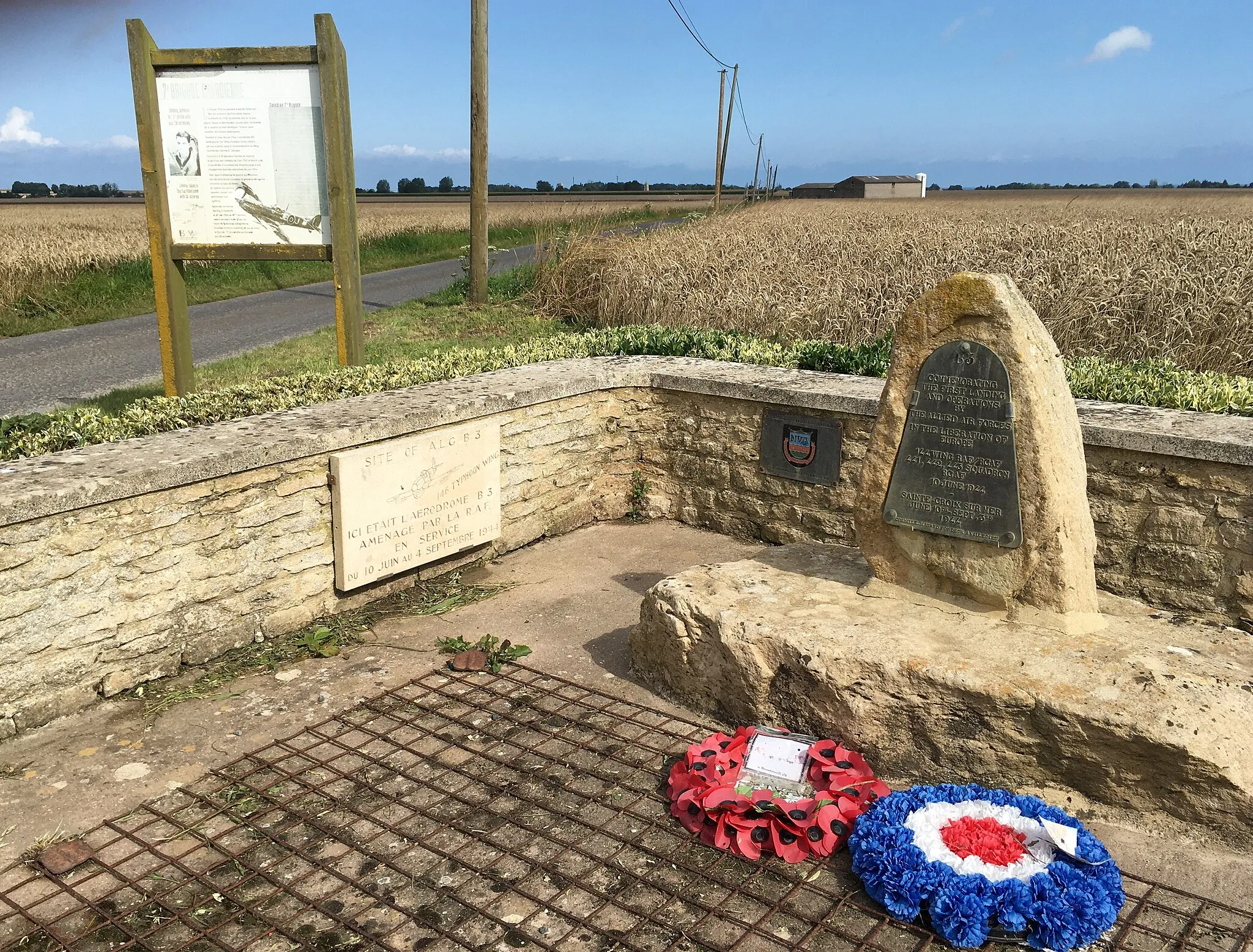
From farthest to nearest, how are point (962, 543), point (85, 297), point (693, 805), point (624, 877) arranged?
point (85, 297)
point (962, 543)
point (693, 805)
point (624, 877)

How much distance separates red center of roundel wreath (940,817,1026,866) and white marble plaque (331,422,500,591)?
3.27 metres

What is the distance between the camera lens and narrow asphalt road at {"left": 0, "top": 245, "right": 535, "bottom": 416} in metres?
8.47

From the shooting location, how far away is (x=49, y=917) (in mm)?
2990

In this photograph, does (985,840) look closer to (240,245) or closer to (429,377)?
(429,377)

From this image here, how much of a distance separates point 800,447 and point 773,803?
10.7ft

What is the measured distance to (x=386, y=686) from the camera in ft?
15.1

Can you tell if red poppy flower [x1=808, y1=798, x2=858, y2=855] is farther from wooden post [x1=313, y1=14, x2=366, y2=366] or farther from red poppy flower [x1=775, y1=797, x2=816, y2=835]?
wooden post [x1=313, y1=14, x2=366, y2=366]

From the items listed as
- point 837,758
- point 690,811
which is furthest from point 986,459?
point 690,811

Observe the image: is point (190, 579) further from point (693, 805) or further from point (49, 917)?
point (693, 805)

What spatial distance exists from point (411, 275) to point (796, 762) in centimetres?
1730

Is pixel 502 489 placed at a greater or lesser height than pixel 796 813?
greater

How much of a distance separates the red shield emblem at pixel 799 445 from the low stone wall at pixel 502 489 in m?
0.17

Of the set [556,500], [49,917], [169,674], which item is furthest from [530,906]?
[556,500]

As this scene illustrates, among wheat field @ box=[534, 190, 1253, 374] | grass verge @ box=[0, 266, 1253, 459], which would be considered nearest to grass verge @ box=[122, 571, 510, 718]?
grass verge @ box=[0, 266, 1253, 459]
